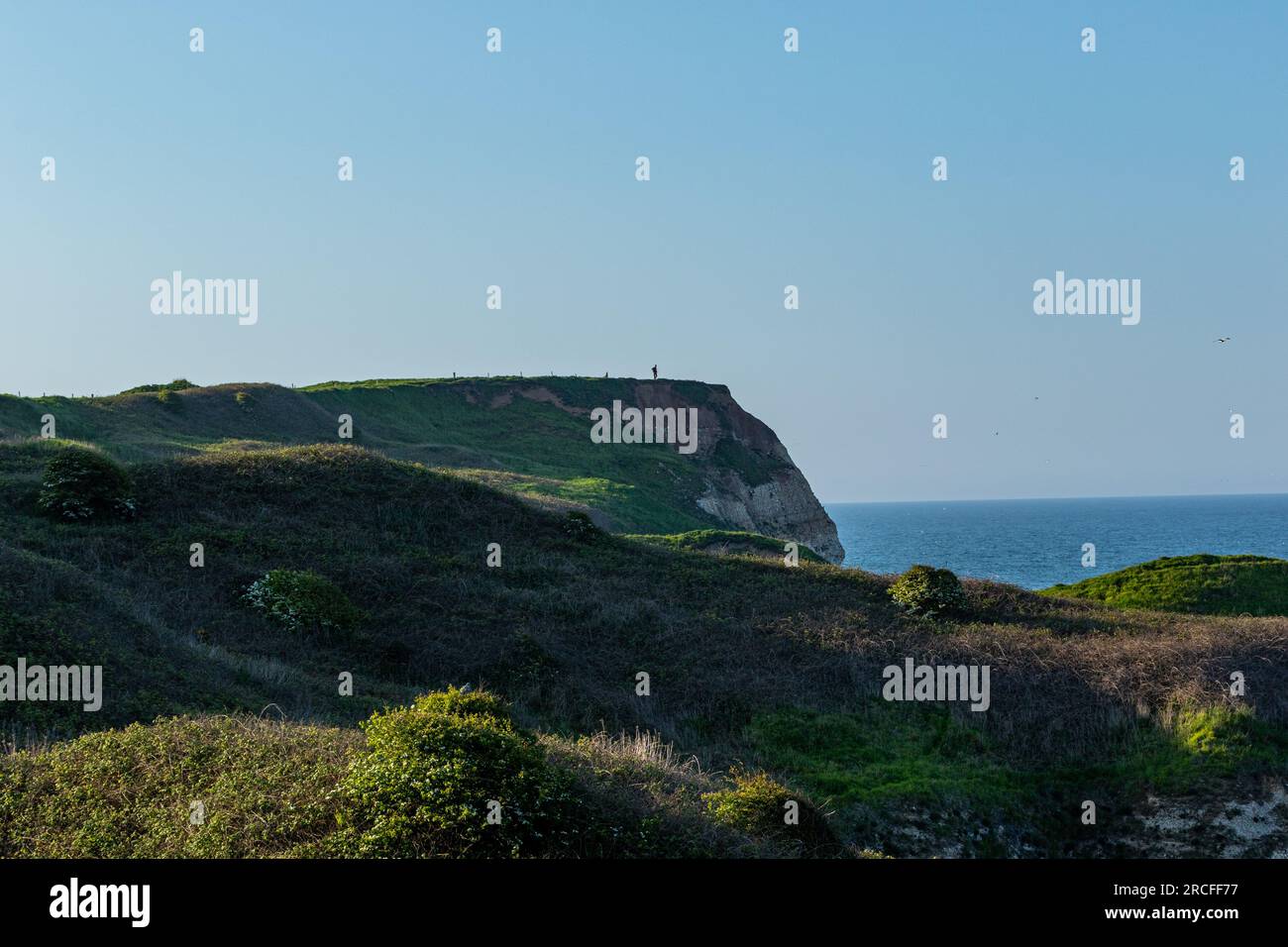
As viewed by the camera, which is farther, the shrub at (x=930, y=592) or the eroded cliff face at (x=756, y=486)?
the eroded cliff face at (x=756, y=486)

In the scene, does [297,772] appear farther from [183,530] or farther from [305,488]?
[305,488]

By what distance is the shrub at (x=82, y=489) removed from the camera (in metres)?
29.8

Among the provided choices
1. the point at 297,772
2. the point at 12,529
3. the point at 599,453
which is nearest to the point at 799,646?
the point at 297,772

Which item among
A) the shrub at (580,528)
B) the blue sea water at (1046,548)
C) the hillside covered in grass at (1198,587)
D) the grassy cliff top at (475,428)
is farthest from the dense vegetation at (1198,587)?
the blue sea water at (1046,548)

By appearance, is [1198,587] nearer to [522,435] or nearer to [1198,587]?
[1198,587]

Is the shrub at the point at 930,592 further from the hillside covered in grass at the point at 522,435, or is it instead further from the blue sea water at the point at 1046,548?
the blue sea water at the point at 1046,548

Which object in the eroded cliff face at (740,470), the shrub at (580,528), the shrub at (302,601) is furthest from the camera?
the eroded cliff face at (740,470)

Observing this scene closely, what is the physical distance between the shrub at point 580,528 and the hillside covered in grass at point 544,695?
0.10 metres

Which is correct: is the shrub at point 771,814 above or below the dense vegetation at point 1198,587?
below

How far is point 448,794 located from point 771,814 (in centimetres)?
547

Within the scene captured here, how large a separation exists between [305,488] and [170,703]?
19354mm

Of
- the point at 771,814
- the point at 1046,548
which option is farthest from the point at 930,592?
the point at 1046,548

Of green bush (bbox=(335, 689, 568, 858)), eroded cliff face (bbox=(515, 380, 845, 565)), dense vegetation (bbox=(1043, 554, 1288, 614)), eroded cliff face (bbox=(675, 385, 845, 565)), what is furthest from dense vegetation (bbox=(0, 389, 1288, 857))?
eroded cliff face (bbox=(675, 385, 845, 565))

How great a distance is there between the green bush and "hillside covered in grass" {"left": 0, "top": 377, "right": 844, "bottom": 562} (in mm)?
33246
